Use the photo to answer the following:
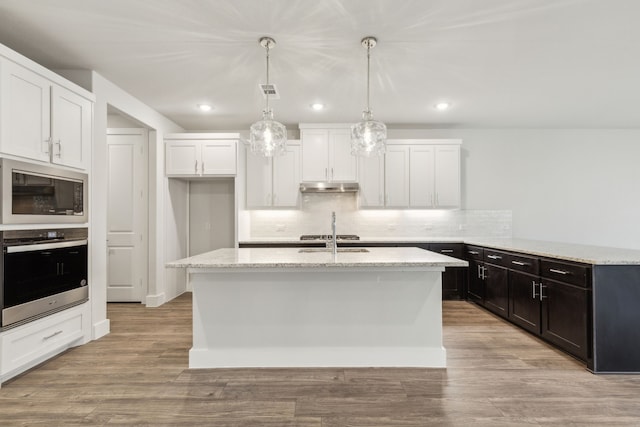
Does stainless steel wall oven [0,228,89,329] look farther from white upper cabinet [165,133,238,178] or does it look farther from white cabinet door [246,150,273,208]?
white cabinet door [246,150,273,208]

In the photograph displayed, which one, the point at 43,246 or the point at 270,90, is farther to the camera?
the point at 270,90

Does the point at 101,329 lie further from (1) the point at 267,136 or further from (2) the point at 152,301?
(1) the point at 267,136

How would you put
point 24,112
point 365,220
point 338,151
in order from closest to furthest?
point 24,112 → point 338,151 → point 365,220

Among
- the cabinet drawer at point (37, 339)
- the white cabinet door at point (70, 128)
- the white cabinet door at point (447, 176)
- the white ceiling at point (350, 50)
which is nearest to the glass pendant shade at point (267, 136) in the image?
the white ceiling at point (350, 50)

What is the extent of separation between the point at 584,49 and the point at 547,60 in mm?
266

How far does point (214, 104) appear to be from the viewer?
410 cm

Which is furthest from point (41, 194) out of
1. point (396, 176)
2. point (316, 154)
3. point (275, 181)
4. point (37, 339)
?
point (396, 176)

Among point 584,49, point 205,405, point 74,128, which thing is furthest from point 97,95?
point 584,49

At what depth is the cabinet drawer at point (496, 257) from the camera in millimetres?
3592

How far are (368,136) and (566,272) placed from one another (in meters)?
2.04

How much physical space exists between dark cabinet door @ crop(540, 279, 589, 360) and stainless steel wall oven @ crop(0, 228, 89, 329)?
4.28 m

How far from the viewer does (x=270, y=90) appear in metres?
3.47

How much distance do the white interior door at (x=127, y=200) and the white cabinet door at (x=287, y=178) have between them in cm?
179

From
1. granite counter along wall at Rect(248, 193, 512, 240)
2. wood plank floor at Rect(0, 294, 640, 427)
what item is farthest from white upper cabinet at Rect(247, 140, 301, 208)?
wood plank floor at Rect(0, 294, 640, 427)
